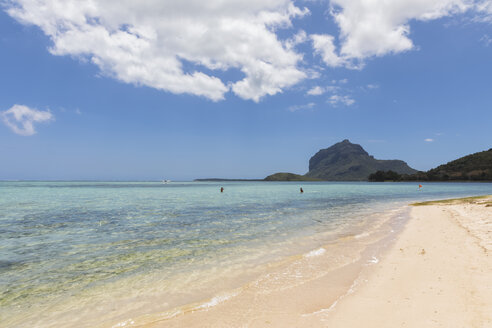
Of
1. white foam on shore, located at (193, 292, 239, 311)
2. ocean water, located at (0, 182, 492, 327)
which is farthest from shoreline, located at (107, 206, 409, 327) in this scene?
ocean water, located at (0, 182, 492, 327)

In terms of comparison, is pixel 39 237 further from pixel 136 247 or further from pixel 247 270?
pixel 247 270

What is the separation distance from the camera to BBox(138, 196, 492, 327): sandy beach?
5.71 m

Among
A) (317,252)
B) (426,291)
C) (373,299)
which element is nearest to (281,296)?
(373,299)

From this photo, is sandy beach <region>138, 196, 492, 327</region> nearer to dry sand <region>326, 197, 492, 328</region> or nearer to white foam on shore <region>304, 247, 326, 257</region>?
dry sand <region>326, 197, 492, 328</region>

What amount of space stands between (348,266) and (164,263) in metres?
7.50

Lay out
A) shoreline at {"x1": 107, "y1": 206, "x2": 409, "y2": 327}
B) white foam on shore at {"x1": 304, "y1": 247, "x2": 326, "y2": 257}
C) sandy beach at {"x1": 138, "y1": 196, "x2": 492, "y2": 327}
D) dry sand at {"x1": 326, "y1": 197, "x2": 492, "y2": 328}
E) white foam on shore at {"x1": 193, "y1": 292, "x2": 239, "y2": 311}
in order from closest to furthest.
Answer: dry sand at {"x1": 326, "y1": 197, "x2": 492, "y2": 328}, sandy beach at {"x1": 138, "y1": 196, "x2": 492, "y2": 327}, shoreline at {"x1": 107, "y1": 206, "x2": 409, "y2": 327}, white foam on shore at {"x1": 193, "y1": 292, "x2": 239, "y2": 311}, white foam on shore at {"x1": 304, "y1": 247, "x2": 326, "y2": 257}

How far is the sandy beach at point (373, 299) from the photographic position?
18.7 ft

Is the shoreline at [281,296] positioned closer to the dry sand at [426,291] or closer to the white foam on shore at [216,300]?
the white foam on shore at [216,300]

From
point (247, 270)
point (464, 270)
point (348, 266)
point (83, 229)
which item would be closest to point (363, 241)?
point (348, 266)

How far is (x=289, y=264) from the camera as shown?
10625 millimetres

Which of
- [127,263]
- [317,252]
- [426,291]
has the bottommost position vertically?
[127,263]

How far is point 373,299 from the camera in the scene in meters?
6.81

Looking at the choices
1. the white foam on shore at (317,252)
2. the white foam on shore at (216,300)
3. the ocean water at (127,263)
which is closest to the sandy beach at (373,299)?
the white foam on shore at (216,300)

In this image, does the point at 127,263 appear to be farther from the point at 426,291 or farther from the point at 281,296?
the point at 426,291
